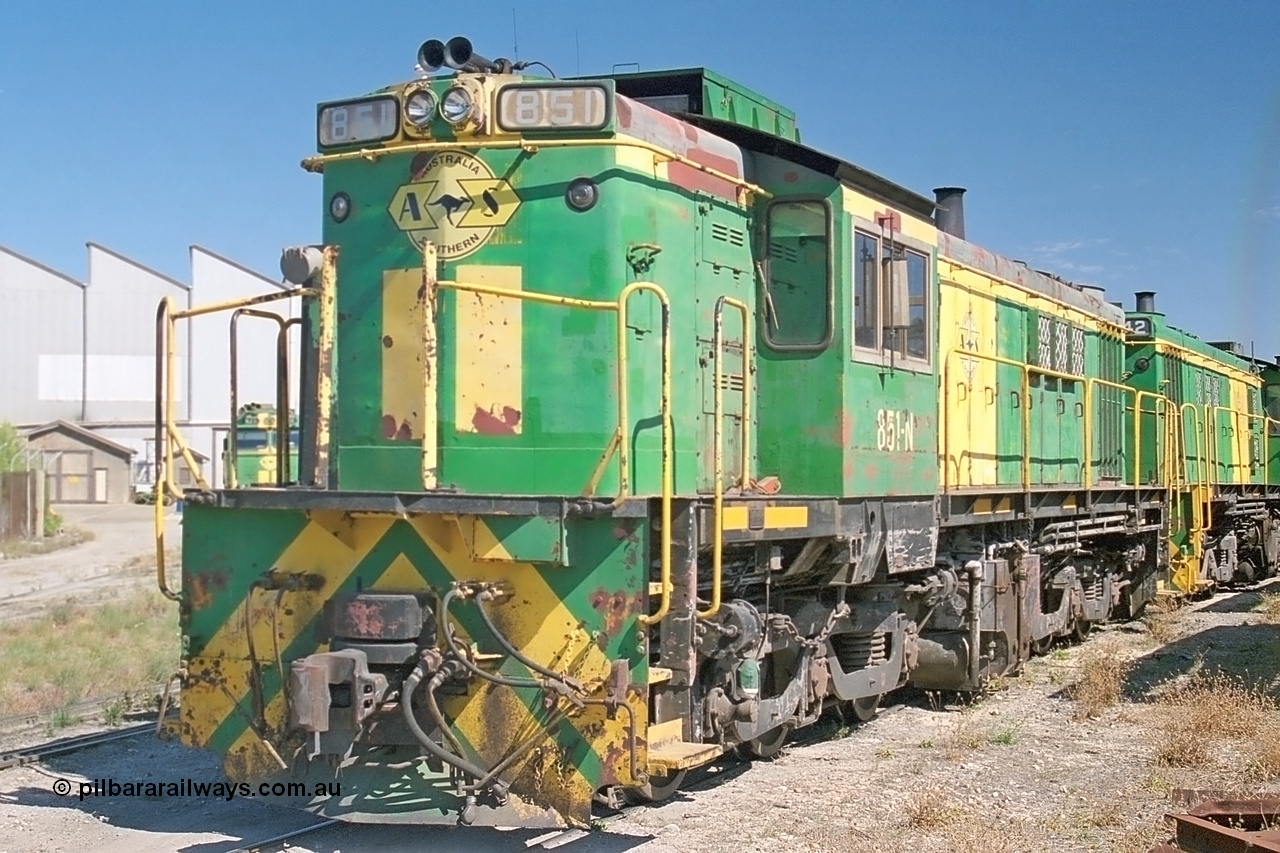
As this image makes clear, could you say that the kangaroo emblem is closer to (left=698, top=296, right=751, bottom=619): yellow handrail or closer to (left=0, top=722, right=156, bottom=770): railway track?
(left=698, top=296, right=751, bottom=619): yellow handrail

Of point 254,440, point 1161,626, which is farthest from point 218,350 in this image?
point 1161,626

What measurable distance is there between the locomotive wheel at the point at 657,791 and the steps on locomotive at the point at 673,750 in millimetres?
609

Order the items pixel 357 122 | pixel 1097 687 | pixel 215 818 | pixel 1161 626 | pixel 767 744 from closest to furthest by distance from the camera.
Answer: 1. pixel 357 122
2. pixel 215 818
3. pixel 767 744
4. pixel 1097 687
5. pixel 1161 626

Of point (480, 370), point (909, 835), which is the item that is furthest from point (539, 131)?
point (909, 835)

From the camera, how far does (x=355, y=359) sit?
6.47 meters

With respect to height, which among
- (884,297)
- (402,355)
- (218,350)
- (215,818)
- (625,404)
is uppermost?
(218,350)

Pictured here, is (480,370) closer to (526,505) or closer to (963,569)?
(526,505)

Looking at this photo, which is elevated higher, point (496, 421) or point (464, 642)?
point (496, 421)

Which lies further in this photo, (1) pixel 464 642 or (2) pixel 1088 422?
(2) pixel 1088 422

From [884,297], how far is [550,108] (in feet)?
8.16

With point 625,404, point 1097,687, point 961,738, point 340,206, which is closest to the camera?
point 625,404

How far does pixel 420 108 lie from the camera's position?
20.6 ft

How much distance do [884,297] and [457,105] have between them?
2829 millimetres

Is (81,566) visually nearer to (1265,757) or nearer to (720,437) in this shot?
(720,437)
